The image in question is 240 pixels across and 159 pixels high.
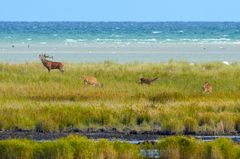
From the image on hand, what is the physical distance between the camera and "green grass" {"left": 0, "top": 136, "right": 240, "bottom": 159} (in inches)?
610

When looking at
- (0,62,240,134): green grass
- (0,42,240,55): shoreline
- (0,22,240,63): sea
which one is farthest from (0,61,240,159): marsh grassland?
(0,42,240,55): shoreline

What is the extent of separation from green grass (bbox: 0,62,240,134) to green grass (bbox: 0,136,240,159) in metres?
4.03

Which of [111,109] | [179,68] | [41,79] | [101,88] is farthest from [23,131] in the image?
[179,68]

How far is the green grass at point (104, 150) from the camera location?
15.5m

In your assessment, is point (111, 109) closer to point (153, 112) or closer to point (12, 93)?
point (153, 112)

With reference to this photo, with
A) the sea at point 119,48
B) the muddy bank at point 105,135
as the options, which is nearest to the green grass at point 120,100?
the muddy bank at point 105,135

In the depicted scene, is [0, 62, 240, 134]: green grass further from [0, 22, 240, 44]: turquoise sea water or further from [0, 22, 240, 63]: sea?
[0, 22, 240, 44]: turquoise sea water

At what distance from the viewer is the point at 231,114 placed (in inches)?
826

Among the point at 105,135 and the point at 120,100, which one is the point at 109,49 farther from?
the point at 105,135

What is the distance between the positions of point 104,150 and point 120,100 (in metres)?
8.46

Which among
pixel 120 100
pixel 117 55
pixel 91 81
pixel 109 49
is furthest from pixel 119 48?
pixel 120 100

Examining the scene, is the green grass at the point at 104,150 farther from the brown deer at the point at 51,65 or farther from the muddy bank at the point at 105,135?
the brown deer at the point at 51,65

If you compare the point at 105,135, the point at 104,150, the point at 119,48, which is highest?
the point at 104,150

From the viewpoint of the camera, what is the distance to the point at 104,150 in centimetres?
1566
